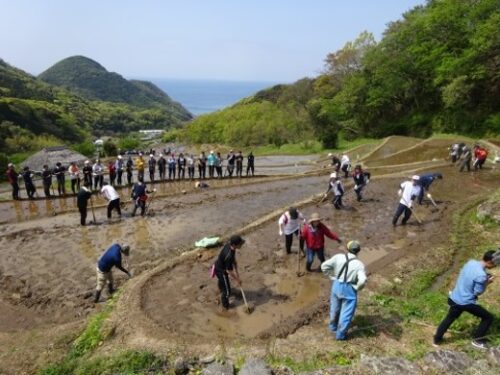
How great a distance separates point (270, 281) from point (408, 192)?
565 cm

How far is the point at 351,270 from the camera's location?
664 centimetres

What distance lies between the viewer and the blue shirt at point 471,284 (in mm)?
6184

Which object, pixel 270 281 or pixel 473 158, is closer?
pixel 270 281

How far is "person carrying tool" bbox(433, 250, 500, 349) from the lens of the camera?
6.20 metres

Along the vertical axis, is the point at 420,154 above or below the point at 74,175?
above

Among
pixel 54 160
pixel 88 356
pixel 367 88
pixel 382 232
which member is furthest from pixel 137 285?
pixel 367 88

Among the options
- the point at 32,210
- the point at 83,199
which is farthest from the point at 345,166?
the point at 32,210

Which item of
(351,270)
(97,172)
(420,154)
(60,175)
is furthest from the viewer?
(420,154)

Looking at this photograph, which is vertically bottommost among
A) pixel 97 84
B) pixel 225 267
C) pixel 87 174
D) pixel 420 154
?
pixel 225 267

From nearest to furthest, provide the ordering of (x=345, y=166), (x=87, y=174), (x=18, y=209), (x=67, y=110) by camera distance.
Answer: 1. (x=18, y=209)
2. (x=87, y=174)
3. (x=345, y=166)
4. (x=67, y=110)

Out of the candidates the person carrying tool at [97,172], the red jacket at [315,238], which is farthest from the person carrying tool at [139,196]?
the red jacket at [315,238]

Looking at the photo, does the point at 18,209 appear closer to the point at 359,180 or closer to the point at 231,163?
the point at 231,163

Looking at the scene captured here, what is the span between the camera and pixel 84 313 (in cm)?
909

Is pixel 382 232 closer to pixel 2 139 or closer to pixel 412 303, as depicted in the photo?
pixel 412 303
